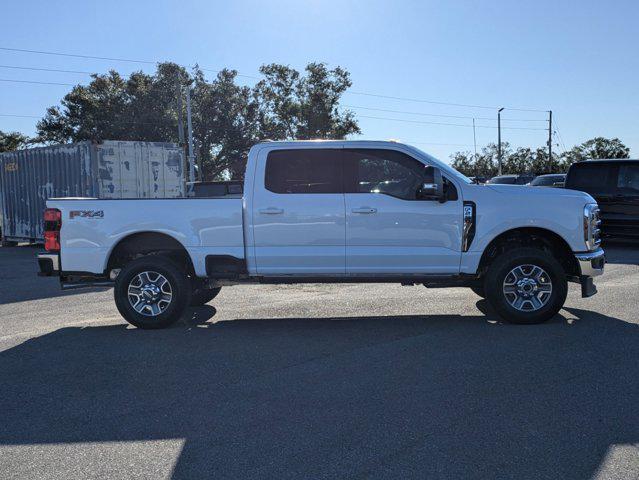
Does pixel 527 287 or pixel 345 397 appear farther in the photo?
pixel 527 287

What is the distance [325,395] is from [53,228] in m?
4.23

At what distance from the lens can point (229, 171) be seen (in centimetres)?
5262

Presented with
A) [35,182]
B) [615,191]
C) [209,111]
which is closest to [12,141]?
[209,111]

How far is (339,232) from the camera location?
23.1 feet

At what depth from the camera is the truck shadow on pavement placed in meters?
3.59

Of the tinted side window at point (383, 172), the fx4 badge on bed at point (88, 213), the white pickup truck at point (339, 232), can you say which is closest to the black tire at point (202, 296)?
the white pickup truck at point (339, 232)

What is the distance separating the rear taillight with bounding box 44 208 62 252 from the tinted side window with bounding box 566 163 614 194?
1186cm

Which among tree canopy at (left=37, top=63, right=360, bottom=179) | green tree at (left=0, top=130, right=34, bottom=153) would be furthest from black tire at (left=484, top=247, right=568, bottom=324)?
green tree at (left=0, top=130, right=34, bottom=153)

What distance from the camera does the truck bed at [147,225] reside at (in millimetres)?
7105

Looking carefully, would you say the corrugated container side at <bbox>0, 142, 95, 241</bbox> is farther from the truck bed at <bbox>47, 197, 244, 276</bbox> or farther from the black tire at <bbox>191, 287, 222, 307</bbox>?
the truck bed at <bbox>47, 197, 244, 276</bbox>

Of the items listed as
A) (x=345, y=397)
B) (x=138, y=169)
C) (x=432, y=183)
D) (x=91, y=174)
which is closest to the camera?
(x=345, y=397)

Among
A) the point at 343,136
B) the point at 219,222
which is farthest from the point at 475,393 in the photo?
the point at 343,136

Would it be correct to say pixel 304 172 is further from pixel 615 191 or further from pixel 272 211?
pixel 615 191

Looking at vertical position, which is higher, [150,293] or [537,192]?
[537,192]
